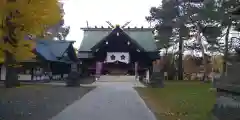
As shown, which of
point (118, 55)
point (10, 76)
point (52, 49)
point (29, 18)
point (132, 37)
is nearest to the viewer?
point (29, 18)

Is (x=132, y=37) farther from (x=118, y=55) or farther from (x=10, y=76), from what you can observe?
(x=10, y=76)

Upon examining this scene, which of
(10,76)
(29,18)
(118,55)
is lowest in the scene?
(10,76)

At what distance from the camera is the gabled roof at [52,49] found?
34737 millimetres

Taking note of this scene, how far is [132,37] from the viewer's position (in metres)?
46.8

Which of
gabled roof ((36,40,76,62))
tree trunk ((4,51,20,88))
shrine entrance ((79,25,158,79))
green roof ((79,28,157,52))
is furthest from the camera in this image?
green roof ((79,28,157,52))

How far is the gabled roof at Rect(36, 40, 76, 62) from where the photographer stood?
34.7 metres

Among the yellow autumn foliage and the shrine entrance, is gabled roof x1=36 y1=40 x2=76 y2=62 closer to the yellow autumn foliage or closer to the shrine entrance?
the shrine entrance

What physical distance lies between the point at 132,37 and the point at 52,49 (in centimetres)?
1195

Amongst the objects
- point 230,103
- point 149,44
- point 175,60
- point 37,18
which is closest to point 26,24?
point 37,18

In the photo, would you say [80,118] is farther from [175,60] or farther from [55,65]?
[175,60]

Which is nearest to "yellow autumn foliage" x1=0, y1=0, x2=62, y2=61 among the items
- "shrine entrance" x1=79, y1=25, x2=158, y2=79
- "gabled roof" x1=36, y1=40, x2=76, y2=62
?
"gabled roof" x1=36, y1=40, x2=76, y2=62

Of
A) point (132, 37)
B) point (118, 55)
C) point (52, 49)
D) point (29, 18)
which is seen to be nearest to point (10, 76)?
point (29, 18)

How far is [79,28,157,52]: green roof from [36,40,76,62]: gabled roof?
414 cm

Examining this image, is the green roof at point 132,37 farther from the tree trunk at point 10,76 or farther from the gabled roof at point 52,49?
the tree trunk at point 10,76
